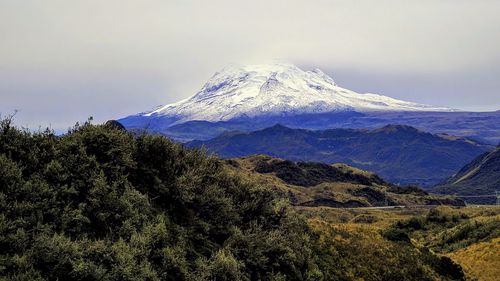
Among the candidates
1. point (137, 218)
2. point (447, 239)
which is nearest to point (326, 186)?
point (447, 239)

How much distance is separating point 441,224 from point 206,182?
148 ft

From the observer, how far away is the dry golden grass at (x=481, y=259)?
30.2 metres

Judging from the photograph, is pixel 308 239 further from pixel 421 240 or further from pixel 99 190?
pixel 421 240

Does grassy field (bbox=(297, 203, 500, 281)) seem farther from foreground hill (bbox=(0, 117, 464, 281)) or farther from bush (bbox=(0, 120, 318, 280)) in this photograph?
bush (bbox=(0, 120, 318, 280))

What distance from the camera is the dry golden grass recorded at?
3025cm

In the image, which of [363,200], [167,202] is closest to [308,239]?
[167,202]

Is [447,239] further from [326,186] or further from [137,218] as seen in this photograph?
[326,186]

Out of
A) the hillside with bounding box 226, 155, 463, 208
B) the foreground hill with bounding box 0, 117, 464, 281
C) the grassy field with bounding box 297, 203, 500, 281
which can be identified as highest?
the foreground hill with bounding box 0, 117, 464, 281

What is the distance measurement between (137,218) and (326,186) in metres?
107

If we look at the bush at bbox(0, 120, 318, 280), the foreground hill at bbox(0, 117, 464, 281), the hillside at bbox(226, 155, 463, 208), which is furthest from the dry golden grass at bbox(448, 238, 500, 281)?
the hillside at bbox(226, 155, 463, 208)

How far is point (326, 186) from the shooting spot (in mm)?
119938

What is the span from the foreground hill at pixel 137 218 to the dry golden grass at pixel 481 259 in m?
10.6

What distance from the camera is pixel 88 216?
48.2 ft

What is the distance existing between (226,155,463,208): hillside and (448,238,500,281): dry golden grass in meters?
60.3
